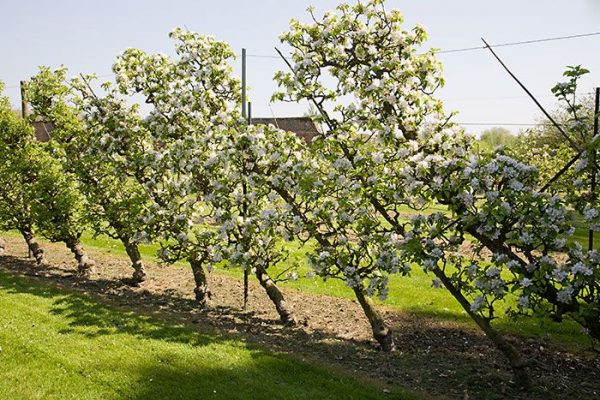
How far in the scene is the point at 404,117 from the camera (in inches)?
357

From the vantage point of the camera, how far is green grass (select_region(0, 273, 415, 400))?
7.80 metres

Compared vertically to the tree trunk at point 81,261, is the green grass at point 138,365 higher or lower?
lower

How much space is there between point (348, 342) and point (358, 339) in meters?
0.38

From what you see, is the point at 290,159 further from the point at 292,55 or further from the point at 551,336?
the point at 551,336

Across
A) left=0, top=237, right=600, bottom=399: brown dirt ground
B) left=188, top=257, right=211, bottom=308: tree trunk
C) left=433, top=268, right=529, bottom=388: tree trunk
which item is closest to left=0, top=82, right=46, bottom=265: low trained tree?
left=0, top=237, right=600, bottom=399: brown dirt ground

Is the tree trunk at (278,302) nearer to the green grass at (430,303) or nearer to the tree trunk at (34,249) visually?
the green grass at (430,303)

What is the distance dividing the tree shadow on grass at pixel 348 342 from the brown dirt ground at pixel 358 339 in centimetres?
2

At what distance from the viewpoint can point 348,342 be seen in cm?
1057

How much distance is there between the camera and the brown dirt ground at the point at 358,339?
8.45m

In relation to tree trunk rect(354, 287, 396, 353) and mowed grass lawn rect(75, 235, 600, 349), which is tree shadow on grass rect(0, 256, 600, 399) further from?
mowed grass lawn rect(75, 235, 600, 349)

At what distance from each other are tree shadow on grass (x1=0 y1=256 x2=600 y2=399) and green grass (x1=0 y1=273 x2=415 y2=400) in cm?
10

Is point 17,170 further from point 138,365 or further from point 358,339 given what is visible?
point 358,339

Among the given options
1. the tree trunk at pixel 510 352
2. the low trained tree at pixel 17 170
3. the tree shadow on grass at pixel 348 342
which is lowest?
the tree shadow on grass at pixel 348 342

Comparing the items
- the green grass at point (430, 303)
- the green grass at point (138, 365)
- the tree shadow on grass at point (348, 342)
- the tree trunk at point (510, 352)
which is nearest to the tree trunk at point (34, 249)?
the tree shadow on grass at point (348, 342)
